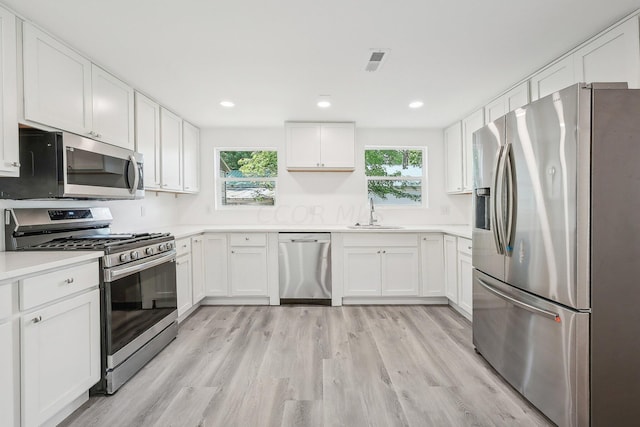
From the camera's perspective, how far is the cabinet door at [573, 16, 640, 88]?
172 centimetres

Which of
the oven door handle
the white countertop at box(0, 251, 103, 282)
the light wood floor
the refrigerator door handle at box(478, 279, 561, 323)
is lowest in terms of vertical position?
the light wood floor

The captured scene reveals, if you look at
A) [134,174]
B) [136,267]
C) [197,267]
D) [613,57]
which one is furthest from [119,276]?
[613,57]

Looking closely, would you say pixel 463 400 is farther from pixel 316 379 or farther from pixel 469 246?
pixel 469 246

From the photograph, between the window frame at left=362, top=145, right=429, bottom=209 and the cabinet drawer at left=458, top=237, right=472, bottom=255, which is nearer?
the cabinet drawer at left=458, top=237, right=472, bottom=255

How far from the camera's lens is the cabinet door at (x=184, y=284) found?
3037 millimetres

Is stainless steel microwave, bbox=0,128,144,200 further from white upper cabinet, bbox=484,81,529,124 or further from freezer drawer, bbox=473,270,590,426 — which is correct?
white upper cabinet, bbox=484,81,529,124

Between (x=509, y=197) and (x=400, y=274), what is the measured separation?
195cm

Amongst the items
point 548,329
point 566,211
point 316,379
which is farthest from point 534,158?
point 316,379

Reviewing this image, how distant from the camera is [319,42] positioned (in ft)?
6.73

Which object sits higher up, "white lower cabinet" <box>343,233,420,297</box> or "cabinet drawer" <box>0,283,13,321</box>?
"cabinet drawer" <box>0,283,13,321</box>

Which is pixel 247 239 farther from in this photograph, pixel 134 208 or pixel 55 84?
pixel 55 84

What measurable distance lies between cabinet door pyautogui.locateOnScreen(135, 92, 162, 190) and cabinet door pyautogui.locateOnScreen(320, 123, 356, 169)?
1823 mm

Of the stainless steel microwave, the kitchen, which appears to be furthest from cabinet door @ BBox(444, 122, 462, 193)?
the stainless steel microwave

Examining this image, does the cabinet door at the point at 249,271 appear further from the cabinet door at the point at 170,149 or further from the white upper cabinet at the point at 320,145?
the white upper cabinet at the point at 320,145
